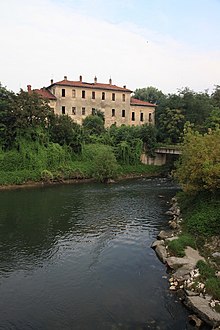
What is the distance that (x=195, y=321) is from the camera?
40.6 feet

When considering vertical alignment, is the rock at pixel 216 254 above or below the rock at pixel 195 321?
above

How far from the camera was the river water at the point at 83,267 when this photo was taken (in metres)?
12.8

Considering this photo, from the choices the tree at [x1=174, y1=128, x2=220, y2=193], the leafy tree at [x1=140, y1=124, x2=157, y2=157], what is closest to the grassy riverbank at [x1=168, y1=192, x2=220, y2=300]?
the tree at [x1=174, y1=128, x2=220, y2=193]

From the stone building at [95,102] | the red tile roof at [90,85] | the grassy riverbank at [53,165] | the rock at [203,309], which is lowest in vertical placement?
the rock at [203,309]

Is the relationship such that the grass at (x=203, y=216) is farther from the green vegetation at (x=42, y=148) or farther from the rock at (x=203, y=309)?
the green vegetation at (x=42, y=148)

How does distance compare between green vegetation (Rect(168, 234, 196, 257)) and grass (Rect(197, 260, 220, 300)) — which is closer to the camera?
grass (Rect(197, 260, 220, 300))

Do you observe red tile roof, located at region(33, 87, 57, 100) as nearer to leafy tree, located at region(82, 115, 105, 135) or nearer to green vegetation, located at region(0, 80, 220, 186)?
leafy tree, located at region(82, 115, 105, 135)

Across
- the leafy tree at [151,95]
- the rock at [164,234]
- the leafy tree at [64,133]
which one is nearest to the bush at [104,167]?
the leafy tree at [64,133]

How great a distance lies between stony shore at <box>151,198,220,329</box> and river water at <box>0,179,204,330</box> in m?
0.38

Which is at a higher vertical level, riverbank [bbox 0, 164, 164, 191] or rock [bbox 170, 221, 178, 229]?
riverbank [bbox 0, 164, 164, 191]

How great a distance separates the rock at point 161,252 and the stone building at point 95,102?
39.9m

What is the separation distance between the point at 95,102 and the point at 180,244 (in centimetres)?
4365

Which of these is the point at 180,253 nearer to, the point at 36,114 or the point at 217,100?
Result: the point at 36,114

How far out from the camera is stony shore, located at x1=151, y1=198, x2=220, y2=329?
1242cm
